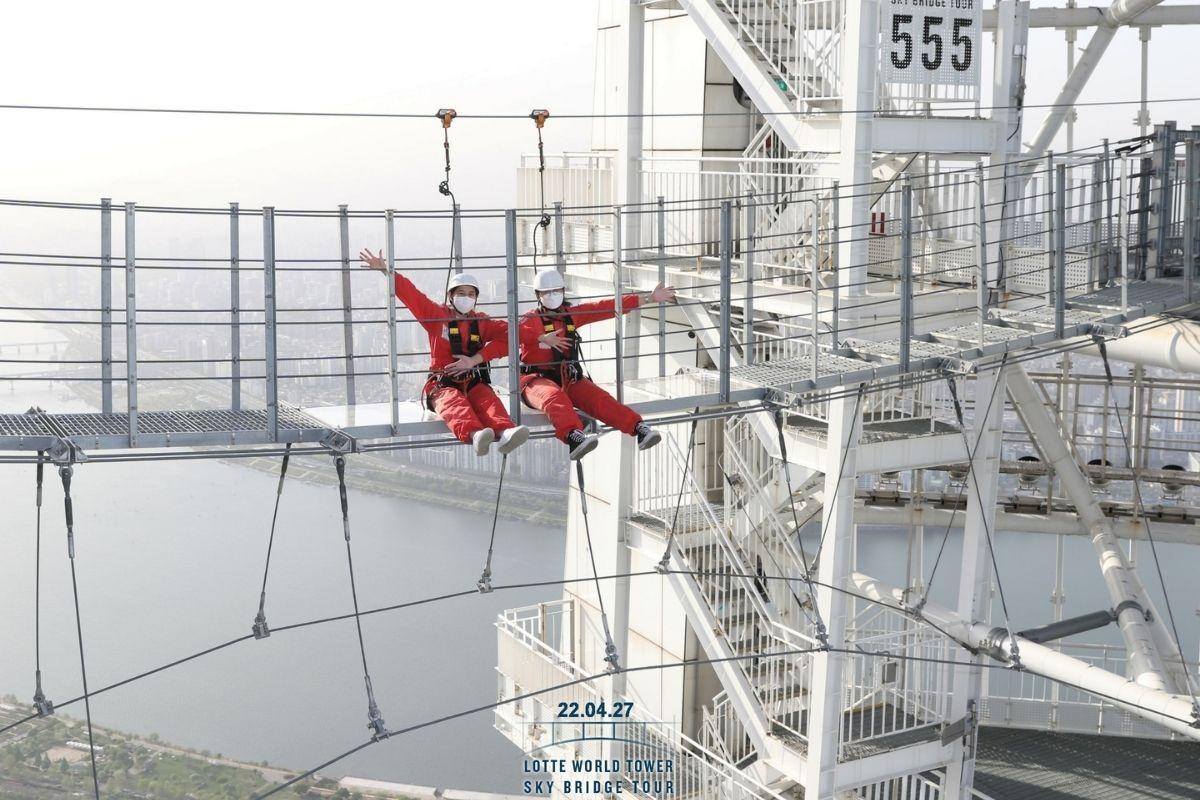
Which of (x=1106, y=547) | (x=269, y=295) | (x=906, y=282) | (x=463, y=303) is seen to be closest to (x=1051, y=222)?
(x=906, y=282)

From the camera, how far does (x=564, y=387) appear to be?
5590 mm

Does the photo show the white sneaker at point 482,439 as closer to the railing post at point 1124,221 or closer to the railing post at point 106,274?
the railing post at point 106,274

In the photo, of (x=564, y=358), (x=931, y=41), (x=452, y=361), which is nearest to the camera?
(x=452, y=361)

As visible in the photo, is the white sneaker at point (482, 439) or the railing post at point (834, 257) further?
the railing post at point (834, 257)

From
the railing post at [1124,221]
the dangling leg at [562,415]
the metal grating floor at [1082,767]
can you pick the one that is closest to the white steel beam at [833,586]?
the railing post at [1124,221]

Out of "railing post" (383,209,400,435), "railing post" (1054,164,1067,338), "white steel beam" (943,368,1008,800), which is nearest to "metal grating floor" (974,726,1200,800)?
"white steel beam" (943,368,1008,800)

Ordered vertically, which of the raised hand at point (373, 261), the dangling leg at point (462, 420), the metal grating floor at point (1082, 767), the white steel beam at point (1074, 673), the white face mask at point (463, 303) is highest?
the raised hand at point (373, 261)

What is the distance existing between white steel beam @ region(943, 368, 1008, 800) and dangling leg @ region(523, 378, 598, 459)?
2604 millimetres

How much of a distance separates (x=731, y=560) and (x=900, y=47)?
9.85ft

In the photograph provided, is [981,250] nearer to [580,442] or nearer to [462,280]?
[580,442]

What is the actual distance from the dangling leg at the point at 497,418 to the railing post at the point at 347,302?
45 cm

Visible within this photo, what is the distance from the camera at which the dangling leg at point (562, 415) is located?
17.3ft

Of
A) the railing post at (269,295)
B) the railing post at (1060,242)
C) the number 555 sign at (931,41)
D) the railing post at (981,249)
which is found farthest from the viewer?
→ the number 555 sign at (931,41)

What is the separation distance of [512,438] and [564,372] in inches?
20.7
